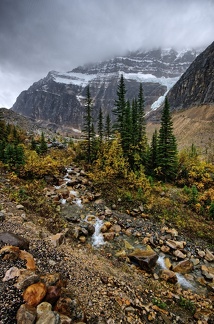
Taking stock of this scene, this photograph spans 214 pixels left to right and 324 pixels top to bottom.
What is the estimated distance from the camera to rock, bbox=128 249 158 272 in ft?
32.1

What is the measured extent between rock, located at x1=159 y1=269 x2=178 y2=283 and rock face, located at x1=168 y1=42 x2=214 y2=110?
94115 mm

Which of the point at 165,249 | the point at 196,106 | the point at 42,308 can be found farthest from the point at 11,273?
→ the point at 196,106

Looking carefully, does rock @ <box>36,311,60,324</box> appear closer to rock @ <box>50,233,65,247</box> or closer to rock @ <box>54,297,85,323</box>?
rock @ <box>54,297,85,323</box>

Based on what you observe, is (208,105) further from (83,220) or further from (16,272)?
(16,272)

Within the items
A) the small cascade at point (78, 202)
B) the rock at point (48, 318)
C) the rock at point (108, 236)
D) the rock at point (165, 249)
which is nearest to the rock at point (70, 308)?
the rock at point (48, 318)

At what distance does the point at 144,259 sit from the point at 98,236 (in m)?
3.58

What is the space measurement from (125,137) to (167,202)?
1171cm

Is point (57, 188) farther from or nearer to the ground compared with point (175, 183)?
farther from the ground

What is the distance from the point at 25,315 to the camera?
13.3ft

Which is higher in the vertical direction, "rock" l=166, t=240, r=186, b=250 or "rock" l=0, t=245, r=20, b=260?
"rock" l=0, t=245, r=20, b=260

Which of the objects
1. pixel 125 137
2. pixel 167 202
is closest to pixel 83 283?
pixel 167 202

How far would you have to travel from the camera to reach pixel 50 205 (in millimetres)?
14555

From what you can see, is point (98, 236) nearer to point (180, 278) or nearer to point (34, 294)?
point (180, 278)

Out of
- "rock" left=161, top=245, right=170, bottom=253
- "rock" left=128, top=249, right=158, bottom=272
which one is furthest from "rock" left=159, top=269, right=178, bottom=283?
"rock" left=161, top=245, right=170, bottom=253
